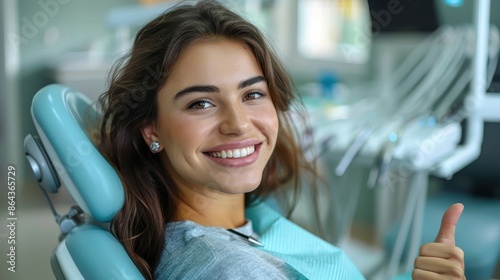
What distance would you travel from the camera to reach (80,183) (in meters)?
0.94

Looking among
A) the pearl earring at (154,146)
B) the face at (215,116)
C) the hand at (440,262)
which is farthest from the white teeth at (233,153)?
the hand at (440,262)

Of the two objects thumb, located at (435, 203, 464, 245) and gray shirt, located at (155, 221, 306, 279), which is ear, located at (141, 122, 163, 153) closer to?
gray shirt, located at (155, 221, 306, 279)

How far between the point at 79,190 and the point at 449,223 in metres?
0.64

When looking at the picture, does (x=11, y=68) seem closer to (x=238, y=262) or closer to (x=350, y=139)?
(x=350, y=139)

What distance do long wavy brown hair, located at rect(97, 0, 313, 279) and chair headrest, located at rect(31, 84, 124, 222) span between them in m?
0.06

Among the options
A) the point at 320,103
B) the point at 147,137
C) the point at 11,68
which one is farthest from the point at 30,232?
the point at 147,137

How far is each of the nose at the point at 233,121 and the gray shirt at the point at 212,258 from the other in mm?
173

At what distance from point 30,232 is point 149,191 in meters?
2.05

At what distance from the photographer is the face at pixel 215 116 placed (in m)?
1.01

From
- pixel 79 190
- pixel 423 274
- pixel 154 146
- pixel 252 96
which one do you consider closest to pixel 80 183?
pixel 79 190

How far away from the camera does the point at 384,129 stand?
73.9 inches

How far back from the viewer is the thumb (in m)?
1.03

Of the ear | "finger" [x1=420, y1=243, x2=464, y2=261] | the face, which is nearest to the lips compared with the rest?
the face

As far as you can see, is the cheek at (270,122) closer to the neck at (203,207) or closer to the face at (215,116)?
the face at (215,116)
